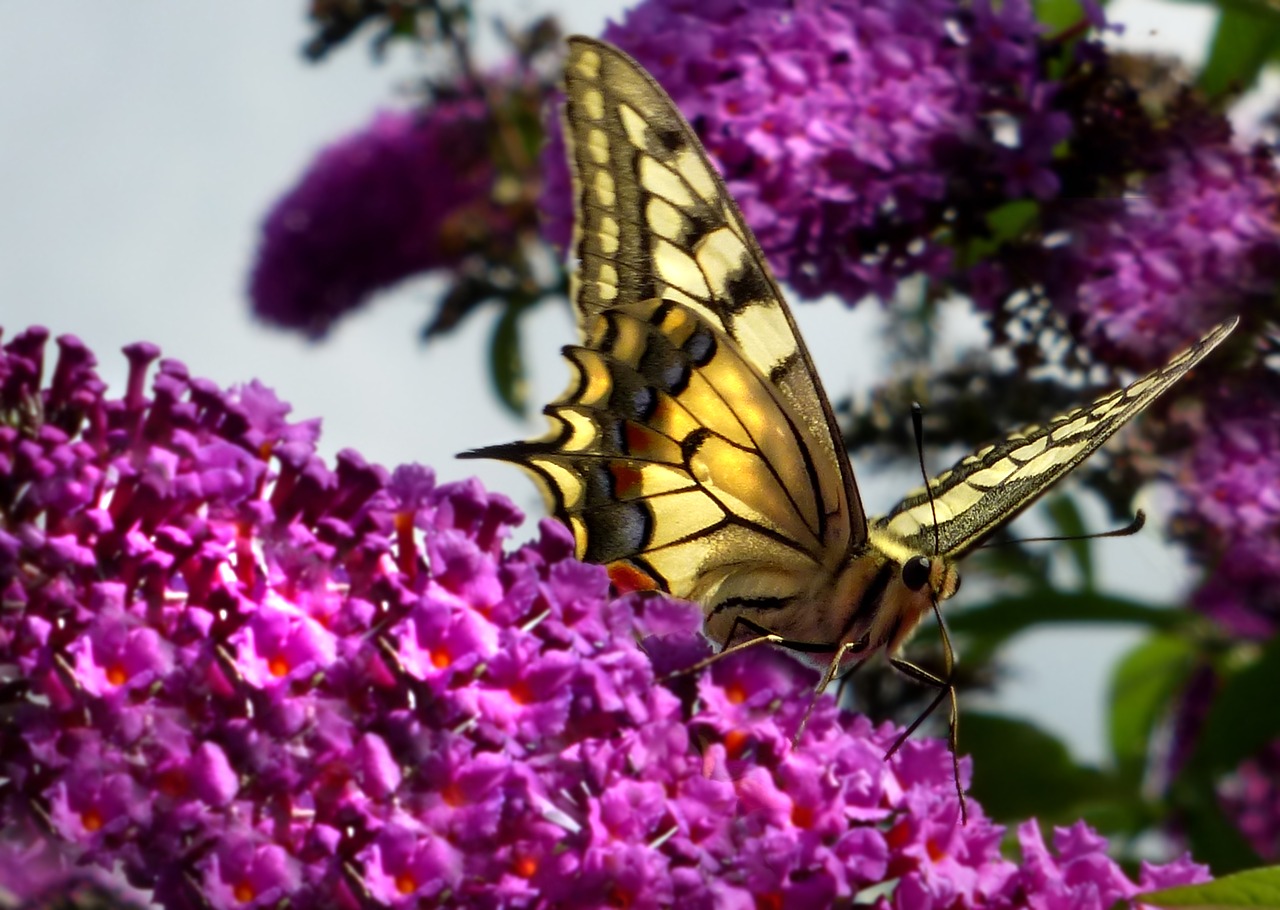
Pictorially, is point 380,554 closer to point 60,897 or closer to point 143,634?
point 143,634

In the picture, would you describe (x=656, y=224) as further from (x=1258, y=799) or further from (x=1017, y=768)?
(x=1258, y=799)

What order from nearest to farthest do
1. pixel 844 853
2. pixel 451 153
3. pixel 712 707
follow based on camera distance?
1. pixel 844 853
2. pixel 712 707
3. pixel 451 153

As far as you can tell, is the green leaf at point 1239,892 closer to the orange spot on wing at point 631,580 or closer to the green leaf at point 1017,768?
the orange spot on wing at point 631,580

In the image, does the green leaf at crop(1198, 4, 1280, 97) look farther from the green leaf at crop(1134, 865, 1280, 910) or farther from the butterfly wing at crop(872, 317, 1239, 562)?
the green leaf at crop(1134, 865, 1280, 910)

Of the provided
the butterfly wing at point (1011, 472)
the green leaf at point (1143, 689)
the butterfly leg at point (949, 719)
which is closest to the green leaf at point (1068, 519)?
the green leaf at point (1143, 689)

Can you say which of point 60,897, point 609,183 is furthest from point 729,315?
point 60,897

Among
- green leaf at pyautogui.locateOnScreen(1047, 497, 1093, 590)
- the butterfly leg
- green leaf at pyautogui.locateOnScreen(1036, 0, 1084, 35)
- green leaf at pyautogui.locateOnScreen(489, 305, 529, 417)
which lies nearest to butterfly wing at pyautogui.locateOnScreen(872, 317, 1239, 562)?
the butterfly leg

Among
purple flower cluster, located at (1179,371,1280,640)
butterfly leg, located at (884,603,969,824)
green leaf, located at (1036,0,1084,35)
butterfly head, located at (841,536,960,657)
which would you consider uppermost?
green leaf, located at (1036,0,1084,35)
